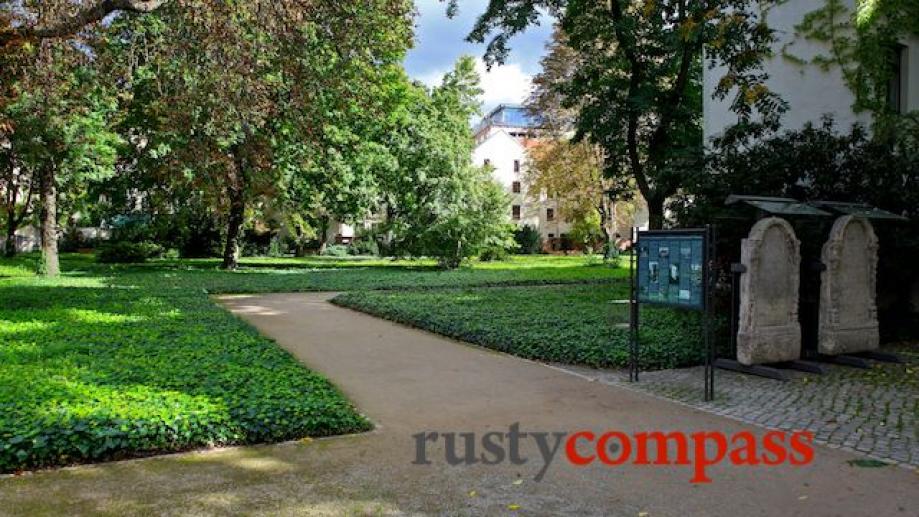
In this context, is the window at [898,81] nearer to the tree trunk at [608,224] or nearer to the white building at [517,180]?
the tree trunk at [608,224]

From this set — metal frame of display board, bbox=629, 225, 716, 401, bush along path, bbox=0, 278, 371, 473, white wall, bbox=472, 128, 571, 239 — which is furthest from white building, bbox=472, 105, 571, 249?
metal frame of display board, bbox=629, 225, 716, 401

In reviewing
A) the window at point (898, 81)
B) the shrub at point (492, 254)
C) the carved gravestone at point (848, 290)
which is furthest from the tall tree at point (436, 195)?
the carved gravestone at point (848, 290)

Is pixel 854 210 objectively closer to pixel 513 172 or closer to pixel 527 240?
pixel 527 240

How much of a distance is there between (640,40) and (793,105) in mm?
4094

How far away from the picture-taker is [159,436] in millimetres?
5191

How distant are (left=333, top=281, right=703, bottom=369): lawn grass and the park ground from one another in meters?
0.07

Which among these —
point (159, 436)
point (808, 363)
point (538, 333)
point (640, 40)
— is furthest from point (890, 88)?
point (159, 436)

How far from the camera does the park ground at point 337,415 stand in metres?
4.36

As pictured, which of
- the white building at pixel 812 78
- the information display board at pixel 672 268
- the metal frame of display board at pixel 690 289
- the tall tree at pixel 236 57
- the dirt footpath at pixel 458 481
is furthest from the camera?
the white building at pixel 812 78

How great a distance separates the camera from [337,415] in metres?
5.91

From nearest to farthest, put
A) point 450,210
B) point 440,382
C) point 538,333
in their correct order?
point 440,382 < point 538,333 < point 450,210

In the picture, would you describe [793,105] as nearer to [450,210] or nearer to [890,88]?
[890,88]

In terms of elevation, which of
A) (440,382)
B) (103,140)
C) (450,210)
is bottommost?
(440,382)

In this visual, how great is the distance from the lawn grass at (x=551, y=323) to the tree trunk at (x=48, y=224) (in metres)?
13.3
